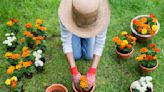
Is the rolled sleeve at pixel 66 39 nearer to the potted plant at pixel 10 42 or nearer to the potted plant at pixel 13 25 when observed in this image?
the potted plant at pixel 10 42

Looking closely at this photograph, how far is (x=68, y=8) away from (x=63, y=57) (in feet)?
3.67

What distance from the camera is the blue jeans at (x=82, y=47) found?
3873mm

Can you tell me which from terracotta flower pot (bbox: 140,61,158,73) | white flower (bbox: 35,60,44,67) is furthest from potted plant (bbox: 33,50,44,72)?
terracotta flower pot (bbox: 140,61,158,73)

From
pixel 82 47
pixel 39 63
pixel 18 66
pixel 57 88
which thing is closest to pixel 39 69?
pixel 39 63

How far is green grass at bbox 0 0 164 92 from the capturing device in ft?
12.9

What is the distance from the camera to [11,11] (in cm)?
464

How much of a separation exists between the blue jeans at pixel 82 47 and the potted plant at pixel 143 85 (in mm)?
656

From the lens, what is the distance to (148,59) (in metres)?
3.84

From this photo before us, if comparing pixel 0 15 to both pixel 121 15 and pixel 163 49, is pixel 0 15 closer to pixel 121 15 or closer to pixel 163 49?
pixel 121 15

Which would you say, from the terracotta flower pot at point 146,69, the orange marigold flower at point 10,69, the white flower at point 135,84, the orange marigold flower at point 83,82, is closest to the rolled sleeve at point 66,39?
the orange marigold flower at point 83,82

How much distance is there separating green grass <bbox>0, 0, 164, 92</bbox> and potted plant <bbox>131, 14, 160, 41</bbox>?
152 millimetres

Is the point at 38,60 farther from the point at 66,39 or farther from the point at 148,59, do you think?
the point at 148,59

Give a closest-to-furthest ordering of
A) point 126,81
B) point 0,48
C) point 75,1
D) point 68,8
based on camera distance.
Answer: point 75,1, point 68,8, point 126,81, point 0,48

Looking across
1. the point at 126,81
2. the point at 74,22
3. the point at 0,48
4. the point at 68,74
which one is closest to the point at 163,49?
the point at 126,81
